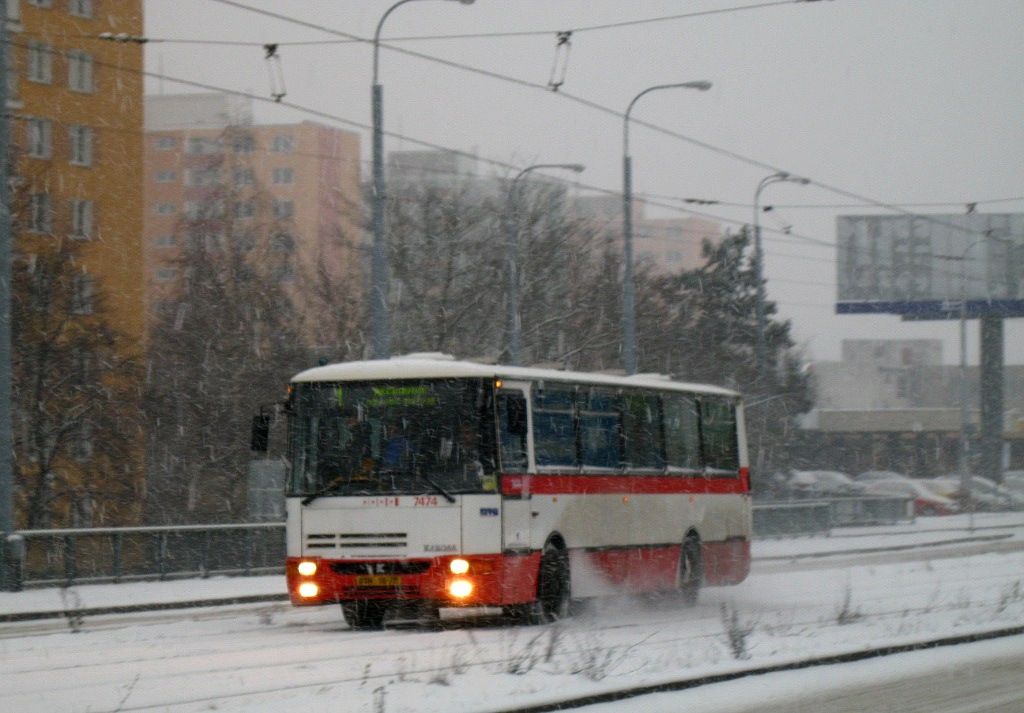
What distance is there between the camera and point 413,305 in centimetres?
4841

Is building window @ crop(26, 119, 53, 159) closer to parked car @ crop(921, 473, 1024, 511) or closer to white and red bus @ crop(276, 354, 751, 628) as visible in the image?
parked car @ crop(921, 473, 1024, 511)

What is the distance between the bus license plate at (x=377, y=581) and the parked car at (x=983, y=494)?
50.1 meters

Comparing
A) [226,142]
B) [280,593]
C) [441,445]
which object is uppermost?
[226,142]

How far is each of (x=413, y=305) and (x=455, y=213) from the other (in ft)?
8.66

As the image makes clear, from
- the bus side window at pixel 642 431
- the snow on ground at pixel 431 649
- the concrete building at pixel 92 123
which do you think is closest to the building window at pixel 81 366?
the snow on ground at pixel 431 649

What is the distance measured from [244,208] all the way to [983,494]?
1172 inches

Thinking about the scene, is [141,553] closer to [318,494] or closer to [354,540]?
[318,494]

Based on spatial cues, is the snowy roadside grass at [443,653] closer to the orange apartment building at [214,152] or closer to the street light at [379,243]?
the street light at [379,243]

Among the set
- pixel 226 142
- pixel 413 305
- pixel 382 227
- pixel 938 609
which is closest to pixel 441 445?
pixel 938 609

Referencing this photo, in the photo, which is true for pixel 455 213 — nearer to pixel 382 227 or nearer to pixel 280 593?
pixel 382 227

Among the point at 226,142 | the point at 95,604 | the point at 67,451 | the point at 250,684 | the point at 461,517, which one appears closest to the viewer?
the point at 250,684

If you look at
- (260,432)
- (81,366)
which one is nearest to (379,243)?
(260,432)

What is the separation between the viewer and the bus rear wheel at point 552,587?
19.2 metres

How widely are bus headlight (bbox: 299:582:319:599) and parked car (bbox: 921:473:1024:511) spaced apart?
5010 cm
